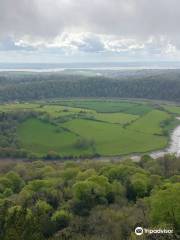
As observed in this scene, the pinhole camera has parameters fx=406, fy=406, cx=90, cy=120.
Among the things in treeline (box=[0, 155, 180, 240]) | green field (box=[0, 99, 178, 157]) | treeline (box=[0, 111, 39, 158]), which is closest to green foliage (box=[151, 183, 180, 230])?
treeline (box=[0, 155, 180, 240])

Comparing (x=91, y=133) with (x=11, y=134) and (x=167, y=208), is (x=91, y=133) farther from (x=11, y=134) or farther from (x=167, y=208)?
(x=167, y=208)

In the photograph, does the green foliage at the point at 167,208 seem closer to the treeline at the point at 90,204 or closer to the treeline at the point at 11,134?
the treeline at the point at 90,204

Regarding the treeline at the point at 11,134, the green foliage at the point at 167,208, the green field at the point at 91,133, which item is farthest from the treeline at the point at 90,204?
the green field at the point at 91,133

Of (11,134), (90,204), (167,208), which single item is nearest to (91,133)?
(11,134)

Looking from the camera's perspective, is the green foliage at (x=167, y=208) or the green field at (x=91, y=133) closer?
the green foliage at (x=167, y=208)

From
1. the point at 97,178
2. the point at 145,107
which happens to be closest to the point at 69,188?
the point at 97,178

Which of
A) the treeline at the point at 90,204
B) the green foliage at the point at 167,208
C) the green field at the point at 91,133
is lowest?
the green field at the point at 91,133

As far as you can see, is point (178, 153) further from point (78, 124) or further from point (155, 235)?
point (155, 235)
